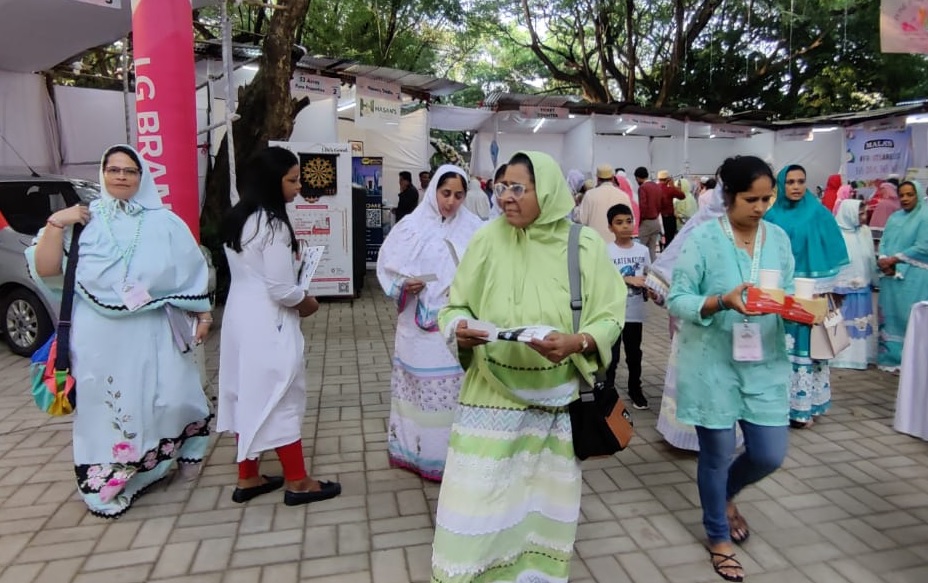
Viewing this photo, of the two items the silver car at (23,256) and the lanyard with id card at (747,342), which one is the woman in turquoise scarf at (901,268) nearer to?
the lanyard with id card at (747,342)

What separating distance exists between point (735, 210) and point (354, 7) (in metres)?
17.1

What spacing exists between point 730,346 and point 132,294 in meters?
2.72

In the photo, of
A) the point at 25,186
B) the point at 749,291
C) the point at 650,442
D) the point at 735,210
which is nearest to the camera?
the point at 749,291

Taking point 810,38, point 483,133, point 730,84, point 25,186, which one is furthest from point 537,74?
point 25,186

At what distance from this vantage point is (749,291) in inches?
96.4

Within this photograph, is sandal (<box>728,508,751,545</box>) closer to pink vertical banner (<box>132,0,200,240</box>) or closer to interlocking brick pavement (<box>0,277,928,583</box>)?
interlocking brick pavement (<box>0,277,928,583</box>)

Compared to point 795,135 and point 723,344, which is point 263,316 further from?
point 795,135

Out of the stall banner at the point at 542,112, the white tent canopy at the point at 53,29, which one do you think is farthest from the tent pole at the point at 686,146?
the white tent canopy at the point at 53,29

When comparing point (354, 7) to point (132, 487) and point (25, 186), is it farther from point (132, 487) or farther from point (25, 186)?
point (132, 487)

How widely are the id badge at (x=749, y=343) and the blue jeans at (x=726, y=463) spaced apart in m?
0.30

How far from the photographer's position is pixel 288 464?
11.4ft

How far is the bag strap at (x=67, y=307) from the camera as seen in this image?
3.18 m

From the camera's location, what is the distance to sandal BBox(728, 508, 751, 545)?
10.2 ft

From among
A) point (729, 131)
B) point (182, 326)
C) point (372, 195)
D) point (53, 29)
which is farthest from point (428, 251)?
point (729, 131)
